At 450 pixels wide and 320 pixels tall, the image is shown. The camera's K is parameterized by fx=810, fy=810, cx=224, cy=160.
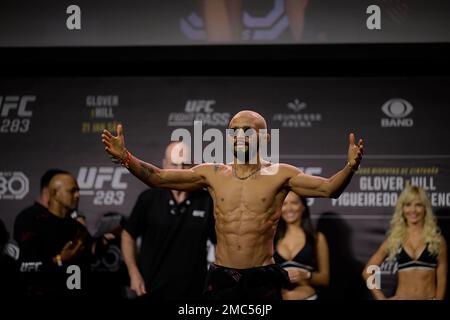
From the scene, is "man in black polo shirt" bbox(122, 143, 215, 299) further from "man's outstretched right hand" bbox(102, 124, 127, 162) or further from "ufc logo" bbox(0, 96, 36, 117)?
"man's outstretched right hand" bbox(102, 124, 127, 162)

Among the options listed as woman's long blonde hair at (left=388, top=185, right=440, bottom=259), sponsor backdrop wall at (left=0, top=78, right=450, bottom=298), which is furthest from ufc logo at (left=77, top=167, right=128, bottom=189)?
woman's long blonde hair at (left=388, top=185, right=440, bottom=259)

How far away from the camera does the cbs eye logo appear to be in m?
6.51

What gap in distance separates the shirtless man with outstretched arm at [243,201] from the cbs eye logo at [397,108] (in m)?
2.26

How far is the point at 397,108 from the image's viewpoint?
21.4 feet

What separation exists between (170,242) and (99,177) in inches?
42.9

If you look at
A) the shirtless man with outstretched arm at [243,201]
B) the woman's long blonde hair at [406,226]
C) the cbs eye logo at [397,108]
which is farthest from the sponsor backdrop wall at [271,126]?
the shirtless man with outstretched arm at [243,201]

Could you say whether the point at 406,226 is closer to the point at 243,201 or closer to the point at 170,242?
the point at 170,242

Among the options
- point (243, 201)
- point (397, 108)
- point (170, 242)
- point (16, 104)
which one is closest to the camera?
point (243, 201)

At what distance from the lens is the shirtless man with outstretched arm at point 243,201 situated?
14.4 ft

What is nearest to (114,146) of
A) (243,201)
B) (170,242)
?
(243,201)

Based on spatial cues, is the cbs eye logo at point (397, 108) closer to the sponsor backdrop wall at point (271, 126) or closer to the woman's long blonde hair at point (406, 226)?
the sponsor backdrop wall at point (271, 126)
